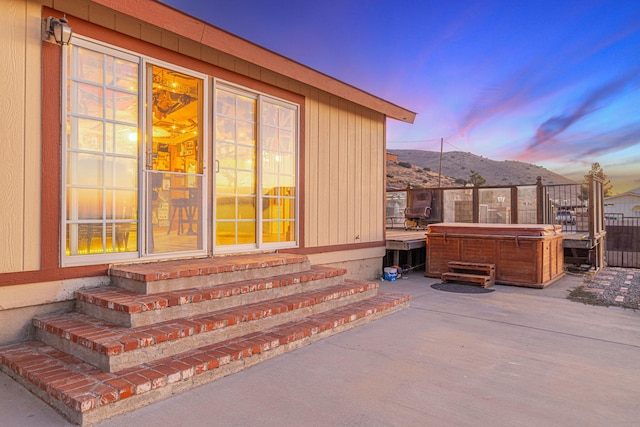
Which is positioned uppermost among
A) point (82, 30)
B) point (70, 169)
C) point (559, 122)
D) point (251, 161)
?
point (559, 122)

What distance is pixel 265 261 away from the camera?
373 centimetres

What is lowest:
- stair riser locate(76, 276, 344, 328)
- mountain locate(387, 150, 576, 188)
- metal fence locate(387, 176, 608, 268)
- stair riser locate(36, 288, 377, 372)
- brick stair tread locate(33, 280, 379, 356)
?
stair riser locate(36, 288, 377, 372)

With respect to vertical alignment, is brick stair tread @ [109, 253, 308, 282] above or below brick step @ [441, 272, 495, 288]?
above

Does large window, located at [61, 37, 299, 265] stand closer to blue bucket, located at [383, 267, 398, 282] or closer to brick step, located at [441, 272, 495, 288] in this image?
blue bucket, located at [383, 267, 398, 282]

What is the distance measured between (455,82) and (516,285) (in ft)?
32.8

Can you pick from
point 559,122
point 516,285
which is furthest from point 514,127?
point 516,285

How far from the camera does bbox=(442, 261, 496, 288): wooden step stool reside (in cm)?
559

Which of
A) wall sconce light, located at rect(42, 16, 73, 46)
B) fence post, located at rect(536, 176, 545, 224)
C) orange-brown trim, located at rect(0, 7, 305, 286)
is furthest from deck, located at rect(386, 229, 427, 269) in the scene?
wall sconce light, located at rect(42, 16, 73, 46)

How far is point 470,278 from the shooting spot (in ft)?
18.6

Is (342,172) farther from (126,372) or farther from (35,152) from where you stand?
(126,372)

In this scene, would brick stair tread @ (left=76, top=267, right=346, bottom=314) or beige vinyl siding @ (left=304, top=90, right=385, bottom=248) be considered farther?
beige vinyl siding @ (left=304, top=90, right=385, bottom=248)

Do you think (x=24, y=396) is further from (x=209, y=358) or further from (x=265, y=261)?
(x=265, y=261)

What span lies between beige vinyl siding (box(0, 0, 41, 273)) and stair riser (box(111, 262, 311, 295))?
2.20 ft

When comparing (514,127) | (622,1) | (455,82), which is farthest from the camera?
(514,127)
